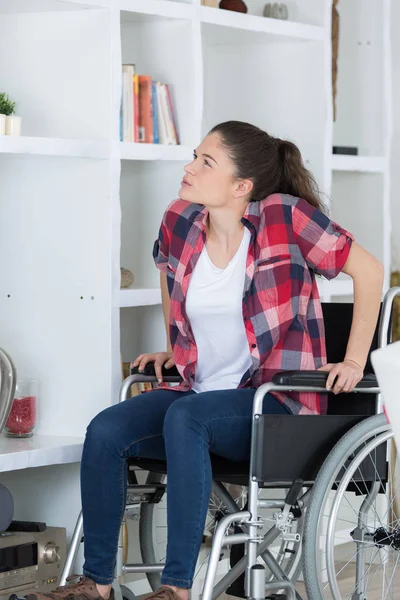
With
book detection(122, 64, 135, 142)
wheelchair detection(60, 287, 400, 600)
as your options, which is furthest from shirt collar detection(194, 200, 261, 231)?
book detection(122, 64, 135, 142)

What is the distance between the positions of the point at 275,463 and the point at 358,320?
1.37 ft

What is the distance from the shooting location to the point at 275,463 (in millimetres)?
2406

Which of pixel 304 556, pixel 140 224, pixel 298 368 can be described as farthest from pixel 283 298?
pixel 140 224

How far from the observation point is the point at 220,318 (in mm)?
2617

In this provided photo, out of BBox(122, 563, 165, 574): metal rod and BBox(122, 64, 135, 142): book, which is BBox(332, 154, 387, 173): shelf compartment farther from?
BBox(122, 563, 165, 574): metal rod

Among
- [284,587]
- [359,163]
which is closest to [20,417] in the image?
[284,587]

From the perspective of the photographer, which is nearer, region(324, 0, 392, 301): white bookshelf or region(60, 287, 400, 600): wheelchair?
region(60, 287, 400, 600): wheelchair

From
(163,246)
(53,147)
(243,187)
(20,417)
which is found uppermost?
(53,147)

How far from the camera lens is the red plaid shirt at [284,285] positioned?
2.57 m

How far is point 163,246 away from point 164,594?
0.91 m

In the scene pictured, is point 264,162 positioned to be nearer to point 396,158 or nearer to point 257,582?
point 257,582

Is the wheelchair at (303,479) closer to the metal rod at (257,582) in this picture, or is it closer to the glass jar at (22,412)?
the metal rod at (257,582)

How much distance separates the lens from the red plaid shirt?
8.43 feet

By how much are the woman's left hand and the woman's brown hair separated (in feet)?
1.39
